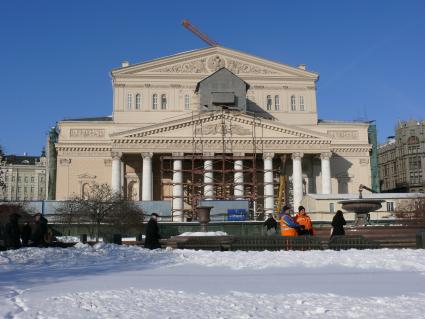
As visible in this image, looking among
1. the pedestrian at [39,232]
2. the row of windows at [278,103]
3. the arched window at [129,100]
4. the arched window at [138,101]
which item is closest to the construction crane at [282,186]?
the row of windows at [278,103]

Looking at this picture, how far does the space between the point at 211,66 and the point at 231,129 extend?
10784 millimetres

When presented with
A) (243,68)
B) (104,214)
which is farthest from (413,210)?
(104,214)

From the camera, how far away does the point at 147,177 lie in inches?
2181

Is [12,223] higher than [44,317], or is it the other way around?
[12,223]

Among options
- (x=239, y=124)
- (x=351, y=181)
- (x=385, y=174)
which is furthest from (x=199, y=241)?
(x=385, y=174)

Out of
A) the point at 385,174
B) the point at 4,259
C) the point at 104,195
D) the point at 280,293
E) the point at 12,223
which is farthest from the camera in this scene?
the point at 385,174

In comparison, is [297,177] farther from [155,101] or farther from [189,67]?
[155,101]

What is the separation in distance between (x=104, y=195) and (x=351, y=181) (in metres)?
Answer: 27.9

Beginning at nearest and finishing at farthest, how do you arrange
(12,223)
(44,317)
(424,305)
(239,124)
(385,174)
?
(44,317)
(424,305)
(12,223)
(239,124)
(385,174)

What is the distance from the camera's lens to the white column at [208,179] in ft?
181

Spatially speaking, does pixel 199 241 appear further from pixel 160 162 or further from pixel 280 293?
pixel 160 162

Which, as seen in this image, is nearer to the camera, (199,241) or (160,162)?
(199,241)

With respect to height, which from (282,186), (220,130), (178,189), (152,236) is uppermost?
(220,130)

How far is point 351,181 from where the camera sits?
6275 centimetres
